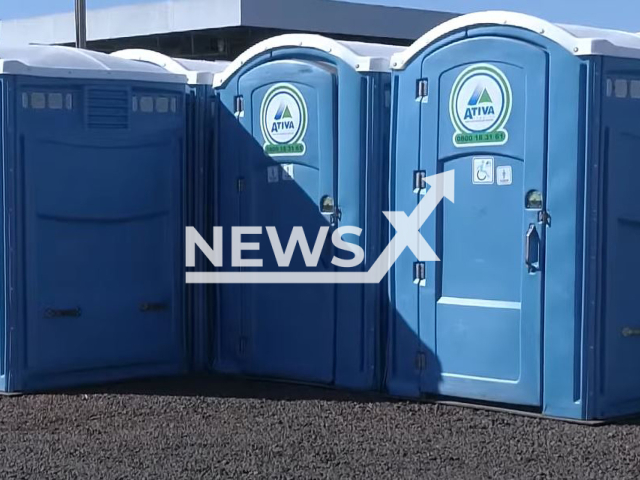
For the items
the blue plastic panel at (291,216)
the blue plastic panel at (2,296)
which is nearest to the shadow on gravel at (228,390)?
the blue plastic panel at (291,216)

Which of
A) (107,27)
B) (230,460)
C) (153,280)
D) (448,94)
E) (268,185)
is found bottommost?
(230,460)

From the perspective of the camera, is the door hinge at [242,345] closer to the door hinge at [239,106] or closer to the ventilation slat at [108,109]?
the door hinge at [239,106]

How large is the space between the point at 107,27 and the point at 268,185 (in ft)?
49.8

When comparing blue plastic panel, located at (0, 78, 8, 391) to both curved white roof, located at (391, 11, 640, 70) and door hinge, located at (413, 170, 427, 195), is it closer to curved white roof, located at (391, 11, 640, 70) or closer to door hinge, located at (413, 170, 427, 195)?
curved white roof, located at (391, 11, 640, 70)

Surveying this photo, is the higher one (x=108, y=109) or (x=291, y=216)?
(x=108, y=109)

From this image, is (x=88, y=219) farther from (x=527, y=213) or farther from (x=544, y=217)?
(x=544, y=217)

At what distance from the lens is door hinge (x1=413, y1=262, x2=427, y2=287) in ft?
26.6

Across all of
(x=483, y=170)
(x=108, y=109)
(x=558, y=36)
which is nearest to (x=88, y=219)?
(x=108, y=109)

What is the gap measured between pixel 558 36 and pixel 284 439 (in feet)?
9.27

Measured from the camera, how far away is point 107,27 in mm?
23219

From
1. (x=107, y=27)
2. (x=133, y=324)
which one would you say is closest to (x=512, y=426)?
(x=133, y=324)

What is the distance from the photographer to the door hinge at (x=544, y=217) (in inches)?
292

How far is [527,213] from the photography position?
7512 mm

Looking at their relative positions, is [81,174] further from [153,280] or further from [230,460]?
[230,460]
